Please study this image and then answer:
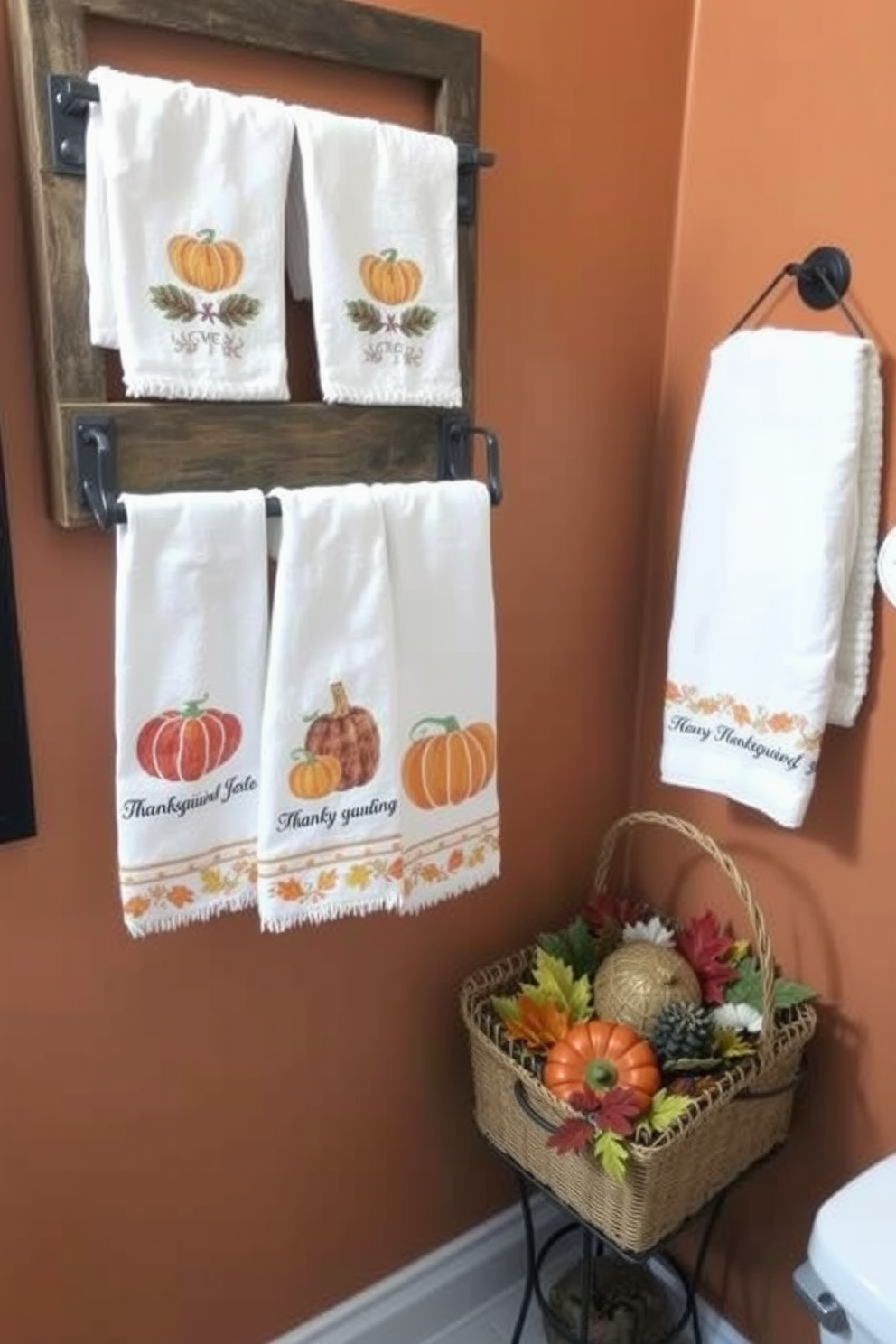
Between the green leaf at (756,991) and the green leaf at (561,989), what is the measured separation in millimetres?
177

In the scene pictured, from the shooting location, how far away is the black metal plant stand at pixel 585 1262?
4.13 feet

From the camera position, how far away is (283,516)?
96 cm

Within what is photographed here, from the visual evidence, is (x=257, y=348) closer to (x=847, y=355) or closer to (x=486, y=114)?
(x=486, y=114)

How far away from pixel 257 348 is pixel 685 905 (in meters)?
0.93

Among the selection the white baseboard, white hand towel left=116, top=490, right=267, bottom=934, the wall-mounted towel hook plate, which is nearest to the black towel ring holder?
the wall-mounted towel hook plate

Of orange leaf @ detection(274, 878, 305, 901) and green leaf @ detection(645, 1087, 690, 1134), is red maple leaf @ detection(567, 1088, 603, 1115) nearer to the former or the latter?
green leaf @ detection(645, 1087, 690, 1134)

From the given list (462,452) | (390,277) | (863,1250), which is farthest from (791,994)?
(390,277)

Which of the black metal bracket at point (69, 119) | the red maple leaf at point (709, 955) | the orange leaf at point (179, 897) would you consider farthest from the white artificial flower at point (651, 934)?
the black metal bracket at point (69, 119)

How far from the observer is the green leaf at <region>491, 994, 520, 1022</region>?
1287mm

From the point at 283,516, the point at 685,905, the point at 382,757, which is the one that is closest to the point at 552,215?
the point at 283,516

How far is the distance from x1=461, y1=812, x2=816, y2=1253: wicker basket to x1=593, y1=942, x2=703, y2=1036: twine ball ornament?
9 cm

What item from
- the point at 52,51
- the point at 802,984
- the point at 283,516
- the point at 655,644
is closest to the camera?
the point at 52,51

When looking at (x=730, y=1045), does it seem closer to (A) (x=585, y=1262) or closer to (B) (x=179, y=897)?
(A) (x=585, y=1262)

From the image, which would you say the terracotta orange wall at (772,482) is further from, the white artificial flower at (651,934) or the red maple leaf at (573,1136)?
the red maple leaf at (573,1136)
